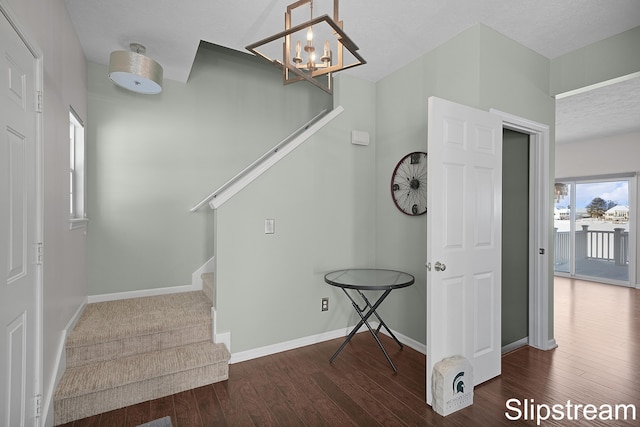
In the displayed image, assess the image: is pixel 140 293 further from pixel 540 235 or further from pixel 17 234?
pixel 540 235

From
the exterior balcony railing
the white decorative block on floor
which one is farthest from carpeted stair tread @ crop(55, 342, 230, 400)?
the exterior balcony railing

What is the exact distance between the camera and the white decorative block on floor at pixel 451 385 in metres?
2.06

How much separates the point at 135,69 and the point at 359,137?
2158 millimetres

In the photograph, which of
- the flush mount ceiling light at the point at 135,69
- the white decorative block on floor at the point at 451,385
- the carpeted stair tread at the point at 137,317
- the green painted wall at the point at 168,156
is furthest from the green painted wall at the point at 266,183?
the white decorative block on floor at the point at 451,385

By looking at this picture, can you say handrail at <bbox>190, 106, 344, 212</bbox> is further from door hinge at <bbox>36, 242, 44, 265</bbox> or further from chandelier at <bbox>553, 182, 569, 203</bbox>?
chandelier at <bbox>553, 182, 569, 203</bbox>

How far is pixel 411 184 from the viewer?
10.2 feet

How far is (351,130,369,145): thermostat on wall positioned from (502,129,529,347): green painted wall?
1.39m

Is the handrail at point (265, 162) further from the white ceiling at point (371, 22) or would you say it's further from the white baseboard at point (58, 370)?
the white baseboard at point (58, 370)

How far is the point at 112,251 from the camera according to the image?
10.8 ft

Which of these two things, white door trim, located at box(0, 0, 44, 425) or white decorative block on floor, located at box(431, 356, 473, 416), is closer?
white door trim, located at box(0, 0, 44, 425)

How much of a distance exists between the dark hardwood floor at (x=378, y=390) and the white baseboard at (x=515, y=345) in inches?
2.0

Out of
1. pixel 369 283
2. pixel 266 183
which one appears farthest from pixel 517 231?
pixel 266 183

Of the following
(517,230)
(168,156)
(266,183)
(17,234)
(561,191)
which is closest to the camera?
(17,234)

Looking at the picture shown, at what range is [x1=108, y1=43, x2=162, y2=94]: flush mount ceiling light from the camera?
8.80 feet
